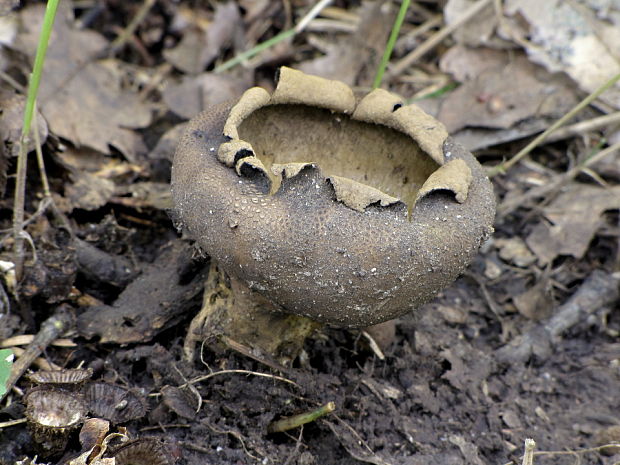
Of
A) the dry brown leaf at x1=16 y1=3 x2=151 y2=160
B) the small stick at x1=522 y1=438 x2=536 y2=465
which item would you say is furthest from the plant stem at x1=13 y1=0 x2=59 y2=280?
the small stick at x1=522 y1=438 x2=536 y2=465

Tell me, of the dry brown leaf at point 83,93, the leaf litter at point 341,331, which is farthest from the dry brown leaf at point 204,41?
the dry brown leaf at point 83,93

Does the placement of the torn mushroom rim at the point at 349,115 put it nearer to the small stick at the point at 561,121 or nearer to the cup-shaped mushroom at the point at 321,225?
the cup-shaped mushroom at the point at 321,225

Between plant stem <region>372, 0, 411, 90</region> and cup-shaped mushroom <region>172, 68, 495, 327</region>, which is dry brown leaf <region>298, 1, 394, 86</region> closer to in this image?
plant stem <region>372, 0, 411, 90</region>

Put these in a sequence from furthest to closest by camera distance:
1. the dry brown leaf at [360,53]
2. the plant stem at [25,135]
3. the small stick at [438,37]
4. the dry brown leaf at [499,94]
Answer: the small stick at [438,37] < the dry brown leaf at [360,53] < the dry brown leaf at [499,94] < the plant stem at [25,135]

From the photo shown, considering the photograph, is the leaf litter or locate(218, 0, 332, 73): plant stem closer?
the leaf litter

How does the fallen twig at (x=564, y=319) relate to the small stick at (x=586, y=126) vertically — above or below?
below

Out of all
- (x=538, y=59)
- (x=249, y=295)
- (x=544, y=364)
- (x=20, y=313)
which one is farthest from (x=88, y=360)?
(x=538, y=59)

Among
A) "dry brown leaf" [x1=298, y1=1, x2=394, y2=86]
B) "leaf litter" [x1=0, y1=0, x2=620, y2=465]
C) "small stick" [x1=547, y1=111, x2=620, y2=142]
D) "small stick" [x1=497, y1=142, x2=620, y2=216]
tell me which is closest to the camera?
"leaf litter" [x1=0, y1=0, x2=620, y2=465]
